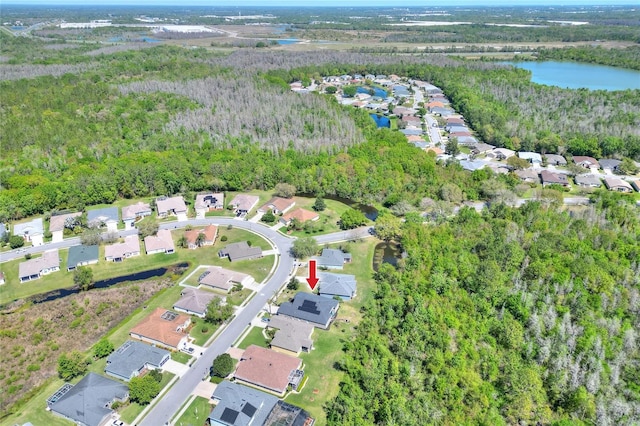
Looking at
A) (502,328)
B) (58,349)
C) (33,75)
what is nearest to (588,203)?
(502,328)

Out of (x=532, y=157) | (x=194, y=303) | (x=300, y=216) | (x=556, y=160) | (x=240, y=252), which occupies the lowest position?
(x=194, y=303)

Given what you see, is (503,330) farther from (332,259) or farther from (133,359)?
(133,359)

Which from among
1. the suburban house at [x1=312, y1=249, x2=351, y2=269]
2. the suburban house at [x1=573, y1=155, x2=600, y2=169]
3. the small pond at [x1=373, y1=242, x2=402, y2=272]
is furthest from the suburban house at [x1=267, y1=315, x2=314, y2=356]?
the suburban house at [x1=573, y1=155, x2=600, y2=169]

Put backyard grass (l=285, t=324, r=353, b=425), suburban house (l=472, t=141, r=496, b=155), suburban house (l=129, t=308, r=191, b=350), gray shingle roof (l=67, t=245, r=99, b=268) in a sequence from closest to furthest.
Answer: backyard grass (l=285, t=324, r=353, b=425) → suburban house (l=129, t=308, r=191, b=350) → gray shingle roof (l=67, t=245, r=99, b=268) → suburban house (l=472, t=141, r=496, b=155)

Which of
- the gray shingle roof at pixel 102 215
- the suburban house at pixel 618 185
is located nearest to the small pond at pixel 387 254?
the gray shingle roof at pixel 102 215

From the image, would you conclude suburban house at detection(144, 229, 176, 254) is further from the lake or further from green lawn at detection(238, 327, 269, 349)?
the lake

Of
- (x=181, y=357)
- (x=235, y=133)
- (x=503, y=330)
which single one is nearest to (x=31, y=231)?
(x=181, y=357)
